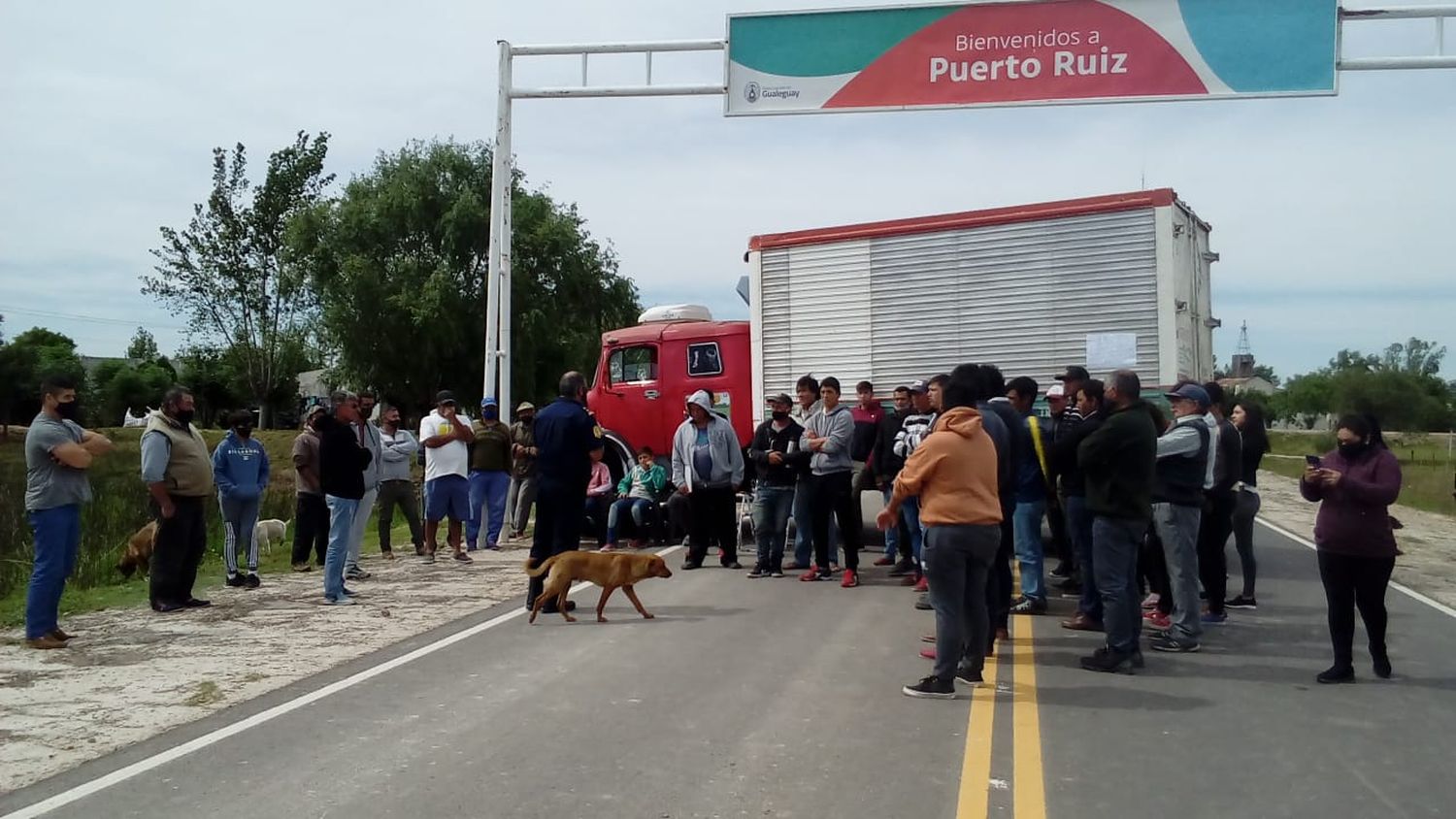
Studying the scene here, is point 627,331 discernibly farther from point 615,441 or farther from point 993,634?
point 993,634

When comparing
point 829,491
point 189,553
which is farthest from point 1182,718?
point 189,553

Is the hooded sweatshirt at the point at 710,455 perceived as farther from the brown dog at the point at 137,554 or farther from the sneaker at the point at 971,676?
the brown dog at the point at 137,554

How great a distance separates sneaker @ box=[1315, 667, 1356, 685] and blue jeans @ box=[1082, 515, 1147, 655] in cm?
107

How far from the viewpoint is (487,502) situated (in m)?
13.8

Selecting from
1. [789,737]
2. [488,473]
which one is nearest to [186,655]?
[789,737]

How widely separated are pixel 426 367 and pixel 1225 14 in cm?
2905

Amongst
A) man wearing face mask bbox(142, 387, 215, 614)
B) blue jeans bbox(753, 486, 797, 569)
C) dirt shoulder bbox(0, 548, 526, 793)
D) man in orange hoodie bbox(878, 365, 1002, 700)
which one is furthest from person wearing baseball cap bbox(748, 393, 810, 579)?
man wearing face mask bbox(142, 387, 215, 614)

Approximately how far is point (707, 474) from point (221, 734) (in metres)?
6.15

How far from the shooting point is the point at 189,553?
31.9 ft

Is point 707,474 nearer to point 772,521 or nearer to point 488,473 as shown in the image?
point 772,521

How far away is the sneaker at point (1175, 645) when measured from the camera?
7.81m

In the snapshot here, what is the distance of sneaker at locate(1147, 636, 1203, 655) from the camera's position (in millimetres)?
7812

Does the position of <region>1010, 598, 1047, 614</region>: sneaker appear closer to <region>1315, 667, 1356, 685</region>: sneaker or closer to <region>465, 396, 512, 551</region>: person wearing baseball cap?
<region>1315, 667, 1356, 685</region>: sneaker

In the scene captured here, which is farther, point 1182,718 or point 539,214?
point 539,214
